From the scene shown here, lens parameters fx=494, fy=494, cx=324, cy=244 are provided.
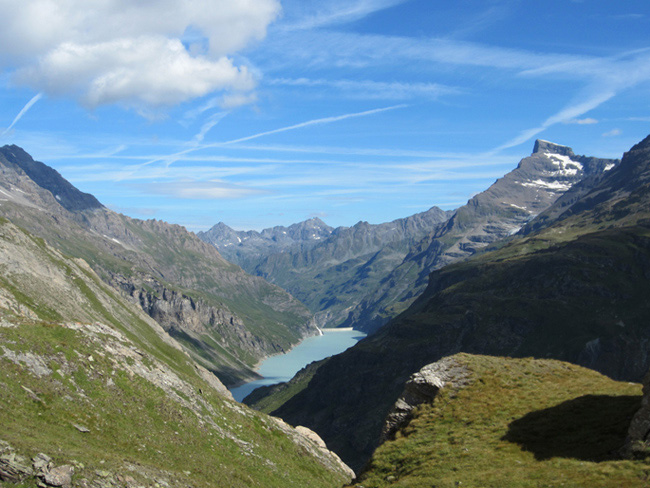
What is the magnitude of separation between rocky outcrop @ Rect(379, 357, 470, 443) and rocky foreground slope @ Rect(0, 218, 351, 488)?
15.0m

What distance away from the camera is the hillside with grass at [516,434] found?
98.2 feet

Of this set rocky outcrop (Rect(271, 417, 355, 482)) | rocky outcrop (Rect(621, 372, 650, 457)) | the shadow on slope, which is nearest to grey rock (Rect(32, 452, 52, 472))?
the shadow on slope

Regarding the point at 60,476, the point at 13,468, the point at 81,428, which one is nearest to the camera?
the point at 13,468

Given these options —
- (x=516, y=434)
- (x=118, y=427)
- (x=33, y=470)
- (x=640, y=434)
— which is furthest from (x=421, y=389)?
(x=33, y=470)

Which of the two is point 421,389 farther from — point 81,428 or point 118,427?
point 81,428

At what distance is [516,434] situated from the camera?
3716cm

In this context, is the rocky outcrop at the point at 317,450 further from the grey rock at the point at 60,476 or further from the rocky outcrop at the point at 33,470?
the rocky outcrop at the point at 33,470

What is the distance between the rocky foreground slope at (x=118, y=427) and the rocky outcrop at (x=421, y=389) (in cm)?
1503

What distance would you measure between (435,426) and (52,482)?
94.8 feet

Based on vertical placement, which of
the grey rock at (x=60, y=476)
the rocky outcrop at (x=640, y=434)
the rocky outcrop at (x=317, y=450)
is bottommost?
the rocky outcrop at (x=317, y=450)

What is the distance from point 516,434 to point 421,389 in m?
11.9

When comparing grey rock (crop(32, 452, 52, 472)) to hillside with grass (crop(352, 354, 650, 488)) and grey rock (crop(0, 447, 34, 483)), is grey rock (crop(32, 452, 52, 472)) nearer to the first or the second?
grey rock (crop(0, 447, 34, 483))

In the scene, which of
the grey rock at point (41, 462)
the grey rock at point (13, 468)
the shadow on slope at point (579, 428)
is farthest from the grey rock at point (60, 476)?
the shadow on slope at point (579, 428)

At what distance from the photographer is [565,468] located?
29.7 metres
